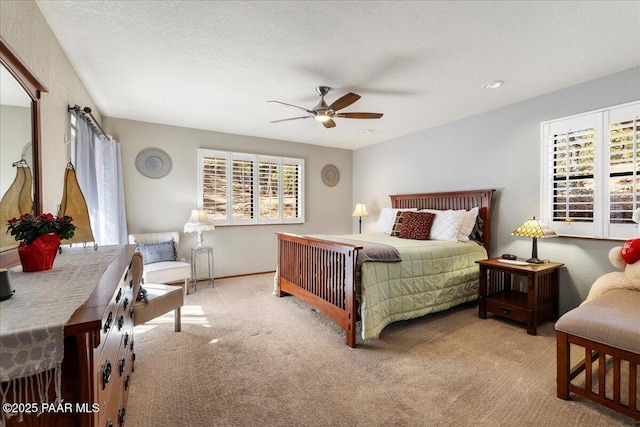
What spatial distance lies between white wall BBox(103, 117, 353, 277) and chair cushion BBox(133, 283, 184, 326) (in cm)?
→ 200

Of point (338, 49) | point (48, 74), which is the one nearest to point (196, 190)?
point (48, 74)

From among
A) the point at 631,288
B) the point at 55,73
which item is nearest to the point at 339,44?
the point at 55,73

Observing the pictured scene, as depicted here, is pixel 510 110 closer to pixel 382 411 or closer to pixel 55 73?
pixel 382 411

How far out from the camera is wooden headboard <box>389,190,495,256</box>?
12.3 feet

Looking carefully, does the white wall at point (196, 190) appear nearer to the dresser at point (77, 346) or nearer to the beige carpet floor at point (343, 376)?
the beige carpet floor at point (343, 376)

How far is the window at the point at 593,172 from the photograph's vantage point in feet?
8.80

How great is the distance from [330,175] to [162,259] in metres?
3.46

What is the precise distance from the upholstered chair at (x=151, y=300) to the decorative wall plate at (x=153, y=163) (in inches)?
88.5

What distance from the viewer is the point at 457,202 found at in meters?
4.12

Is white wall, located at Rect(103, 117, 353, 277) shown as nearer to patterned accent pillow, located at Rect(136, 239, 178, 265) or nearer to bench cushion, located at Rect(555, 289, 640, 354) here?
patterned accent pillow, located at Rect(136, 239, 178, 265)

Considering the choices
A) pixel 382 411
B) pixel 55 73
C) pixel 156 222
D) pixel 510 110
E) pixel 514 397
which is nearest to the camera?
pixel 382 411

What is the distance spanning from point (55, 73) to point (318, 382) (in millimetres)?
3030

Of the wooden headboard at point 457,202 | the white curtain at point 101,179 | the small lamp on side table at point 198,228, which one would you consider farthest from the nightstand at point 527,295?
the white curtain at point 101,179

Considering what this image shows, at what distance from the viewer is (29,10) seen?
5.69ft
